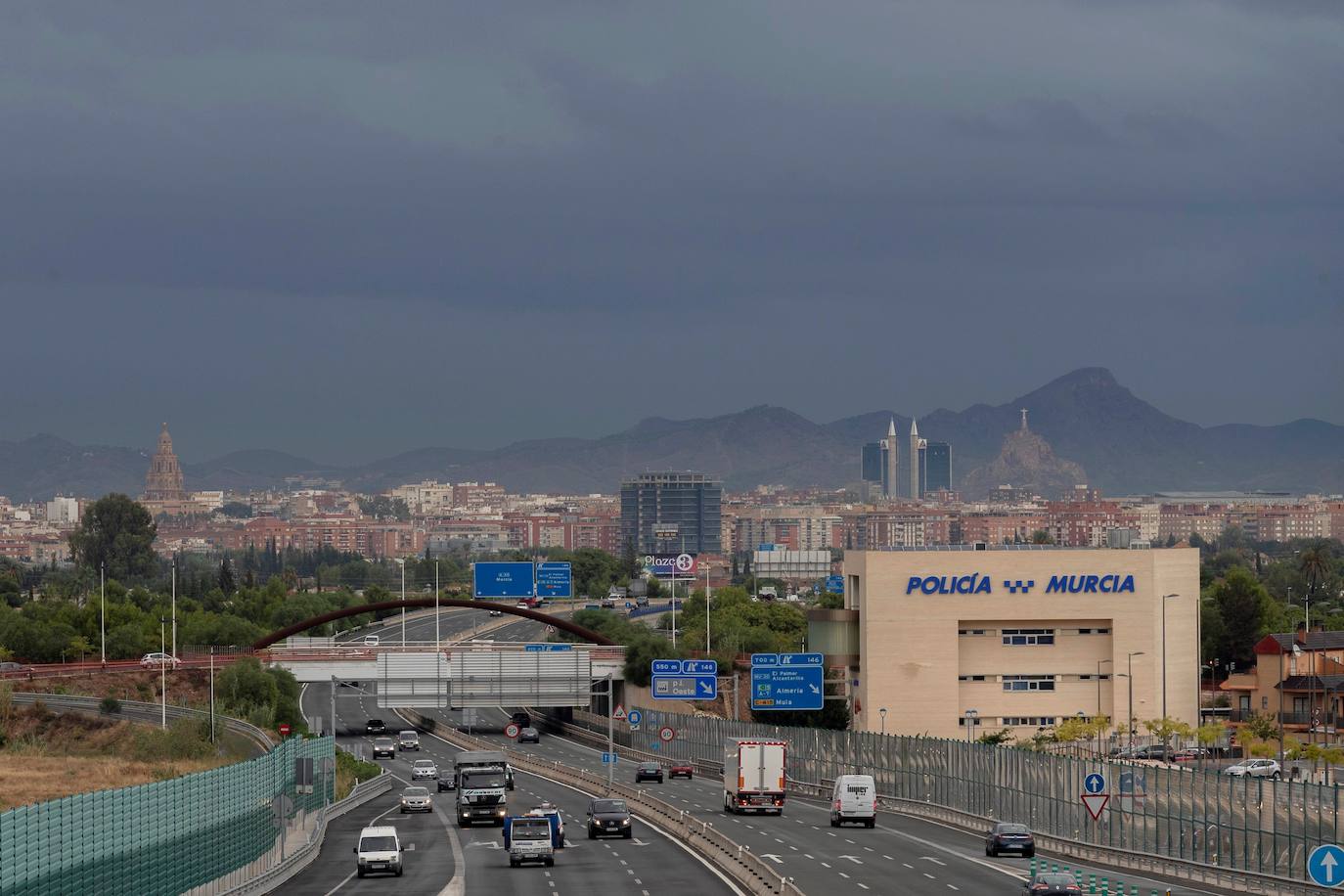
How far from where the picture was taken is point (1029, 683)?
484ft

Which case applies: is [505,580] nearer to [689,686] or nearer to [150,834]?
[689,686]

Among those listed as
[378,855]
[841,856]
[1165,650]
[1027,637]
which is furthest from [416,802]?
[1165,650]

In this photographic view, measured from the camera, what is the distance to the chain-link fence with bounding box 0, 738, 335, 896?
4606cm

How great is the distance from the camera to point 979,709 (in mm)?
146625

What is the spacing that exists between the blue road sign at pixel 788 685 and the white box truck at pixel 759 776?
2938cm

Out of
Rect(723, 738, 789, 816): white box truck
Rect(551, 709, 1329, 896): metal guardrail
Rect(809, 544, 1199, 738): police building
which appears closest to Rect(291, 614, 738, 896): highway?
Rect(723, 738, 789, 816): white box truck

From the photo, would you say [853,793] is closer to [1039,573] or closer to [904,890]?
[904,890]

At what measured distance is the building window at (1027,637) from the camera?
485 ft

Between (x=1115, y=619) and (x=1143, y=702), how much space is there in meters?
6.14

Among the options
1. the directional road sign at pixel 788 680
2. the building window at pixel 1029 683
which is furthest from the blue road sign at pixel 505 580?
the directional road sign at pixel 788 680

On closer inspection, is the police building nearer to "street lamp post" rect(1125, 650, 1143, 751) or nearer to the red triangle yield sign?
"street lamp post" rect(1125, 650, 1143, 751)

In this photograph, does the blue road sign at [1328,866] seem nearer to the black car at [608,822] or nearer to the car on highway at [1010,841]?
the car on highway at [1010,841]

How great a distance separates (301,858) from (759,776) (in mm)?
27589

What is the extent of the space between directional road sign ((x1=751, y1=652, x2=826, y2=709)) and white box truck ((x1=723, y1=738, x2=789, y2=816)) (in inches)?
1159
